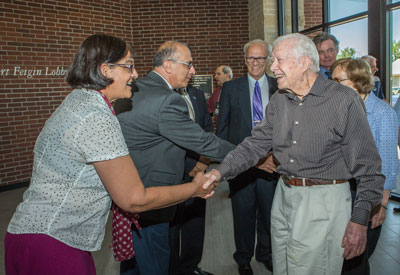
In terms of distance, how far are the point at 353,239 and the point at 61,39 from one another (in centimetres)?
668

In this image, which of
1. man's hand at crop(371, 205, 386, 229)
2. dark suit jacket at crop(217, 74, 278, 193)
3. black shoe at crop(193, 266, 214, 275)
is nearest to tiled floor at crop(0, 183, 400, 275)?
black shoe at crop(193, 266, 214, 275)

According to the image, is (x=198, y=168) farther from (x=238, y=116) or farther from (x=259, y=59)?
(x=259, y=59)

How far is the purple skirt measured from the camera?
1.42 m

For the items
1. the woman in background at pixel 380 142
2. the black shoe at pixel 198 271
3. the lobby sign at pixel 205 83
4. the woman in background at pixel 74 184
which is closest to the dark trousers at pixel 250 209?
the black shoe at pixel 198 271

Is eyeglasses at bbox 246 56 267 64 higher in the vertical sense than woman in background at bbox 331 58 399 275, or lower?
higher

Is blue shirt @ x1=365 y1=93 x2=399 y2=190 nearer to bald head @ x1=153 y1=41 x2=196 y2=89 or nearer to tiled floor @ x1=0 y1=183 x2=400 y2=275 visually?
tiled floor @ x1=0 y1=183 x2=400 y2=275

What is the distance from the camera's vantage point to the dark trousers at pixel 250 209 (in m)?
3.18

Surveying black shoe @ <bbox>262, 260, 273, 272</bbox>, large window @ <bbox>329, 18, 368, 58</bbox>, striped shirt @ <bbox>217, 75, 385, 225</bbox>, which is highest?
large window @ <bbox>329, 18, 368, 58</bbox>

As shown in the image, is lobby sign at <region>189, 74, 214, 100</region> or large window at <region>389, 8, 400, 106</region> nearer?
large window at <region>389, 8, 400, 106</region>

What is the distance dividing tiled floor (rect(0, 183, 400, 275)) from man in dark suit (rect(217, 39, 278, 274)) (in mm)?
235

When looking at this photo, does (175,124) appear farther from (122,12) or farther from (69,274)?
(122,12)

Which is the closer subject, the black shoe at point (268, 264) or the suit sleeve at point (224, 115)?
the black shoe at point (268, 264)

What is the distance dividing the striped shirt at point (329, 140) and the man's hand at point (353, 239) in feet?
0.12

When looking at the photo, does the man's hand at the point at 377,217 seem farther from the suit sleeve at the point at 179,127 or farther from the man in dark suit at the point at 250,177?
the suit sleeve at the point at 179,127
